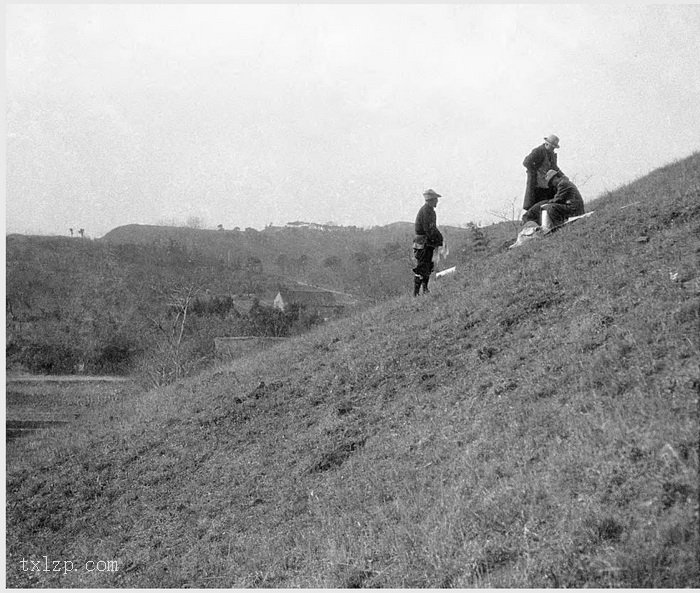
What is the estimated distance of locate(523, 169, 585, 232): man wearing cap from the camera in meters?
14.3

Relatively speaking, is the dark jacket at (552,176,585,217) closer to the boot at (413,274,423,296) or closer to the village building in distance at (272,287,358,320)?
the boot at (413,274,423,296)

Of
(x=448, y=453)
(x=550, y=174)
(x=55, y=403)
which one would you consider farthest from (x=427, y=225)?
(x=55, y=403)

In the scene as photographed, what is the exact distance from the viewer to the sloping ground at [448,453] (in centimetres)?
425

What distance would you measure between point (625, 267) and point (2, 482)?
27.5ft

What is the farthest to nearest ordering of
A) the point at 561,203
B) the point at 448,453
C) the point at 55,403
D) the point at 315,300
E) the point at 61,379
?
the point at 315,300
the point at 61,379
the point at 55,403
the point at 561,203
the point at 448,453

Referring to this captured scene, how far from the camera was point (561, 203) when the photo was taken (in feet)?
47.2

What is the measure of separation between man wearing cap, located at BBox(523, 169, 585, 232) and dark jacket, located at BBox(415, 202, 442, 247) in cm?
274

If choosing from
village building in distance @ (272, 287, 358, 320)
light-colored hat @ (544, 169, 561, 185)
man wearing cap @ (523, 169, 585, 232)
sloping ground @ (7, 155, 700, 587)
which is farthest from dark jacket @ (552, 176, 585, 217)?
village building in distance @ (272, 287, 358, 320)

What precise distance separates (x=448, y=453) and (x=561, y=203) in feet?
31.6

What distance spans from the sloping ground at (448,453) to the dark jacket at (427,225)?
108cm

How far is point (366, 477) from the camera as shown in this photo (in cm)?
670

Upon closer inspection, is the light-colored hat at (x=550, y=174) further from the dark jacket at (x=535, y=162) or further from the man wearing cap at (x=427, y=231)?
the man wearing cap at (x=427, y=231)

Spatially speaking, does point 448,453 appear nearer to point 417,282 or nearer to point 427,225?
point 427,225

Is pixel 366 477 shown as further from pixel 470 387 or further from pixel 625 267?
pixel 625 267
